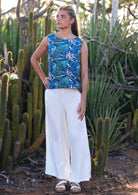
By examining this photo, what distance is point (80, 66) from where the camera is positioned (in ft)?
10.5

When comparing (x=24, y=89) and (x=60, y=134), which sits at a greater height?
(x=24, y=89)

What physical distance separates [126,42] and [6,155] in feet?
11.0

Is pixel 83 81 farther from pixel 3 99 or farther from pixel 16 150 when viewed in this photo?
pixel 16 150

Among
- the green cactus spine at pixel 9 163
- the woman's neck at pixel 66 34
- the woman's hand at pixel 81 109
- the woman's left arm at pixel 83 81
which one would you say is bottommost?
the green cactus spine at pixel 9 163

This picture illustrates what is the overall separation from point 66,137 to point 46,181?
26.2 inches

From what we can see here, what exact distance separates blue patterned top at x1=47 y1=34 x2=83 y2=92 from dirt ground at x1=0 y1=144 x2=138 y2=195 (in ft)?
3.42

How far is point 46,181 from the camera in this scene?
3.67m

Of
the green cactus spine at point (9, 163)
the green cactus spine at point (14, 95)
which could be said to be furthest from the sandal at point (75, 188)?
the green cactus spine at point (14, 95)

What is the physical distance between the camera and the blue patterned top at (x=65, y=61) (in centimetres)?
311

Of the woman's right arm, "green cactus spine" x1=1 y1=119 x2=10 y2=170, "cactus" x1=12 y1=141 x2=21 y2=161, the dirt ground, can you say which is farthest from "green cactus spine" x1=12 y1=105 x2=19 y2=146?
the woman's right arm

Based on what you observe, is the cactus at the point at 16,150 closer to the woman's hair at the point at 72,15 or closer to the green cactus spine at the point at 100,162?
the green cactus spine at the point at 100,162

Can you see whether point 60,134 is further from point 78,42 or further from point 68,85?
point 78,42

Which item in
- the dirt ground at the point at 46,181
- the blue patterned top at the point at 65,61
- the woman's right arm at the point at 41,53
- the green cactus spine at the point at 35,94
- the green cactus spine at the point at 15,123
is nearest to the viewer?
the blue patterned top at the point at 65,61

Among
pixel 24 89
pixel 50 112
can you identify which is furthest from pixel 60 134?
pixel 24 89
